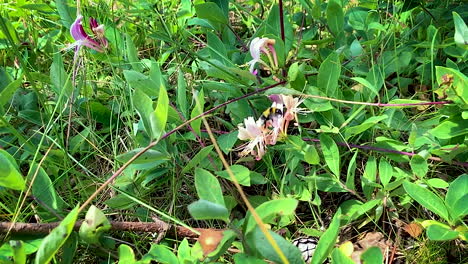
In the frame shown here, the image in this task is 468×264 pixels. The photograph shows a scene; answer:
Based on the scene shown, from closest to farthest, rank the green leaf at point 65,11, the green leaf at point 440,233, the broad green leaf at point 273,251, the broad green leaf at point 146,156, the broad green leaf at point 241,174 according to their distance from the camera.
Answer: the broad green leaf at point 273,251 < the green leaf at point 440,233 < the broad green leaf at point 146,156 < the broad green leaf at point 241,174 < the green leaf at point 65,11

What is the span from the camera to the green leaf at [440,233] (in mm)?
930

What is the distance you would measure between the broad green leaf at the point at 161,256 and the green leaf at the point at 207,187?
12cm

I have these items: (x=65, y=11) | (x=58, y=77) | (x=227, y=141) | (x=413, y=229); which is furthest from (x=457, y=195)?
(x=65, y=11)

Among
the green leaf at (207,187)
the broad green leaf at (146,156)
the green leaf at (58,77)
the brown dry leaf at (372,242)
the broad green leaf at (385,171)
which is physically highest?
the green leaf at (58,77)

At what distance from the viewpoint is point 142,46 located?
5.73ft

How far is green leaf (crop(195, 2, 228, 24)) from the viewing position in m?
1.42

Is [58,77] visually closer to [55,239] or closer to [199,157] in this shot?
[199,157]

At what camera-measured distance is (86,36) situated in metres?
1.41

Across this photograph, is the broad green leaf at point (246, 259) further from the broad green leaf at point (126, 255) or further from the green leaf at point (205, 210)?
the broad green leaf at point (126, 255)

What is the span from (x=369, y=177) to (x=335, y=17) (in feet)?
1.68

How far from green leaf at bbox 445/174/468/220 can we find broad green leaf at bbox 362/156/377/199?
0.17m

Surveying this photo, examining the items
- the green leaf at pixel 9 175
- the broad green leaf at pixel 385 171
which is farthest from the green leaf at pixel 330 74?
the green leaf at pixel 9 175

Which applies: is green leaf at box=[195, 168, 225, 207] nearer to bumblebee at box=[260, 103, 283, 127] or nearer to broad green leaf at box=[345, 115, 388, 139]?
bumblebee at box=[260, 103, 283, 127]

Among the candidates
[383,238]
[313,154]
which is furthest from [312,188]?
[383,238]
